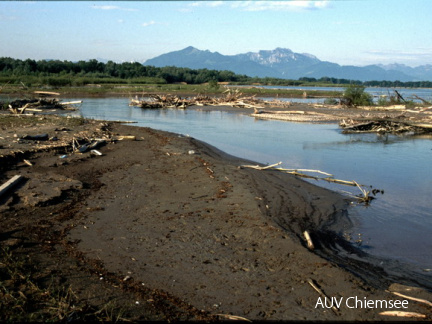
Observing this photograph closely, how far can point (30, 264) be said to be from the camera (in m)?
5.46

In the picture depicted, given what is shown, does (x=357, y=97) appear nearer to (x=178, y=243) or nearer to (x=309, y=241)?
(x=309, y=241)

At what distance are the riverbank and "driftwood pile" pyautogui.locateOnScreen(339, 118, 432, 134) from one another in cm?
1458

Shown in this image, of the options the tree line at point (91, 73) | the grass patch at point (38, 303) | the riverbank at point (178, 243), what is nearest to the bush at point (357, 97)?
the tree line at point (91, 73)

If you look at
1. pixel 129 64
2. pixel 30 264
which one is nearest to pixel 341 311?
pixel 30 264

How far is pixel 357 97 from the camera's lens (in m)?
40.1

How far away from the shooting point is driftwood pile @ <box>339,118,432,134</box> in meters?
24.8

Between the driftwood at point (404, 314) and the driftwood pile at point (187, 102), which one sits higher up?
the driftwood pile at point (187, 102)

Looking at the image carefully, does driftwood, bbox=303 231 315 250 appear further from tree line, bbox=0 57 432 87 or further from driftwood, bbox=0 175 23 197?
tree line, bbox=0 57 432 87

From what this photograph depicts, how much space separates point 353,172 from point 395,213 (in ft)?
14.5

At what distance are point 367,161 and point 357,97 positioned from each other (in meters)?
26.1

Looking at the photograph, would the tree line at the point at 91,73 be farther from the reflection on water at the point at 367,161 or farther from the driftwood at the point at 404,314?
the driftwood at the point at 404,314

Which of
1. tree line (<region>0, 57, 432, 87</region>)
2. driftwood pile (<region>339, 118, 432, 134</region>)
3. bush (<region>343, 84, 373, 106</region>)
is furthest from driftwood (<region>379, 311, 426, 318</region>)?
tree line (<region>0, 57, 432, 87</region>)

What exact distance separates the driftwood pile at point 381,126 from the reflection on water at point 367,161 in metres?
0.87

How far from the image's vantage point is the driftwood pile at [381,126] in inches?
975
